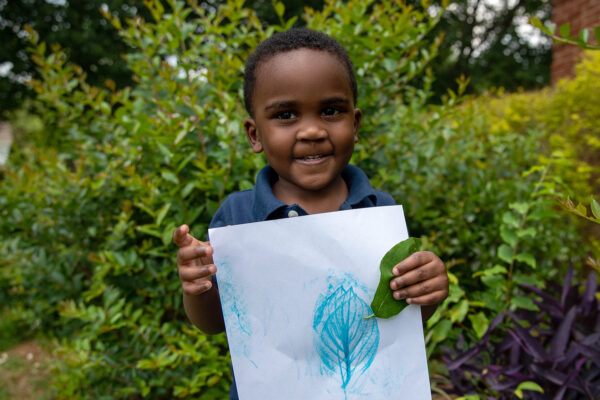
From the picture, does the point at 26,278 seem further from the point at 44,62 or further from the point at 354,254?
the point at 354,254

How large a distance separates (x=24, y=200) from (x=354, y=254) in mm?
1825

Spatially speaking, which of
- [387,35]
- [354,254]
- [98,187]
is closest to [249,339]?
[354,254]

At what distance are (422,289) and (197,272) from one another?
47 cm

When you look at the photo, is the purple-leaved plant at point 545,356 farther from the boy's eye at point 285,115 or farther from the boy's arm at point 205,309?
the boy's eye at point 285,115

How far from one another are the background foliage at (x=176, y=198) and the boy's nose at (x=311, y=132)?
62cm

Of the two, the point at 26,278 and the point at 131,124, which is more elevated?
the point at 131,124

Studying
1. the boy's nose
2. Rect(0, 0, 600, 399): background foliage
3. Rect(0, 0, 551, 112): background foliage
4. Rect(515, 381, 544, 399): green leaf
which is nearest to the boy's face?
the boy's nose

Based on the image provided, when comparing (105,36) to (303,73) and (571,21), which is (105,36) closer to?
(571,21)

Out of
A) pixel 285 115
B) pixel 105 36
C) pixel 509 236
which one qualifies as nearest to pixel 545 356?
pixel 509 236

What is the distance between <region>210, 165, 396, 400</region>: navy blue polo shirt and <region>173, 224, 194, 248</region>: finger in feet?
0.81

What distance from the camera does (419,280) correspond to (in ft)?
2.76

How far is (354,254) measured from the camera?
2.79ft

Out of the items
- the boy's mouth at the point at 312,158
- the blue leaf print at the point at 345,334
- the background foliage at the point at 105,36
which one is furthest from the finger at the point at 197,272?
the background foliage at the point at 105,36

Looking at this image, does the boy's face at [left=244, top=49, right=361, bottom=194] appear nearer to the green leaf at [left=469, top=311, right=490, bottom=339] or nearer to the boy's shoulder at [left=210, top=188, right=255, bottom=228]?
the boy's shoulder at [left=210, top=188, right=255, bottom=228]
